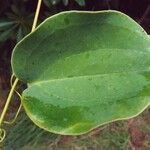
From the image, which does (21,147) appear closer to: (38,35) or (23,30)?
(23,30)

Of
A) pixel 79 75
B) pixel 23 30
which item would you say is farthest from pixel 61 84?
pixel 23 30

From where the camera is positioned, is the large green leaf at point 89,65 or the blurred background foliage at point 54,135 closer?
the large green leaf at point 89,65

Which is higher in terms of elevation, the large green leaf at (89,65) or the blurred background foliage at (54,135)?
the large green leaf at (89,65)

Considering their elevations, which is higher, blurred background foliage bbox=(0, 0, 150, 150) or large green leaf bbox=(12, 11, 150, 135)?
large green leaf bbox=(12, 11, 150, 135)

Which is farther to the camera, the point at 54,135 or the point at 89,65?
the point at 54,135
